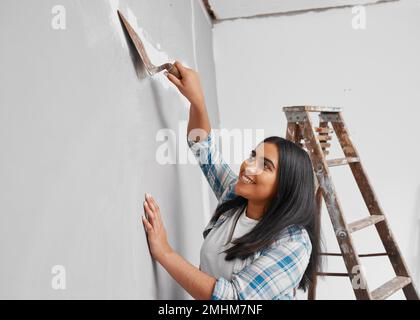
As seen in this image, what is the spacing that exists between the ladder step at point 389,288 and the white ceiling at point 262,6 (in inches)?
70.4

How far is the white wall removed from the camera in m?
3.04

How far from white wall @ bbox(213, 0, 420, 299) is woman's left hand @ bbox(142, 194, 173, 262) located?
173cm

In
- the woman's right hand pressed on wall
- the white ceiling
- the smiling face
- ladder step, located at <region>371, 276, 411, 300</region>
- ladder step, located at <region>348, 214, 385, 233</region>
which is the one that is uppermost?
the white ceiling

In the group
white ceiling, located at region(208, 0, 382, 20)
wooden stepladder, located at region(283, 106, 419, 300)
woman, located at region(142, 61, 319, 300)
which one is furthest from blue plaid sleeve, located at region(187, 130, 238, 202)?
white ceiling, located at region(208, 0, 382, 20)

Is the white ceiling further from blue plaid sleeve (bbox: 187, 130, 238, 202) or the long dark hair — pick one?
the long dark hair

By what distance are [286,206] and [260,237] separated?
0.13 metres

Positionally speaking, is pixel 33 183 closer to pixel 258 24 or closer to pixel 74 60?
pixel 74 60

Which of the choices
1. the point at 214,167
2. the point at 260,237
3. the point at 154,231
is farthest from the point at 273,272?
the point at 214,167

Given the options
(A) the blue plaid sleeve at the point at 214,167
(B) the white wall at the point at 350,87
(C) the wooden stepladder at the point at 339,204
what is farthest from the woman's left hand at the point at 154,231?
(B) the white wall at the point at 350,87

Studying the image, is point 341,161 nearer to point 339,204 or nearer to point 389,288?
point 339,204

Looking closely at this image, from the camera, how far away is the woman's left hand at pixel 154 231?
1.50 metres

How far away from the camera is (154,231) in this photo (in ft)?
4.93

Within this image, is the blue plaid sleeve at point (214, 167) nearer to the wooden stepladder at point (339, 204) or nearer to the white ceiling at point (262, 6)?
the wooden stepladder at point (339, 204)
